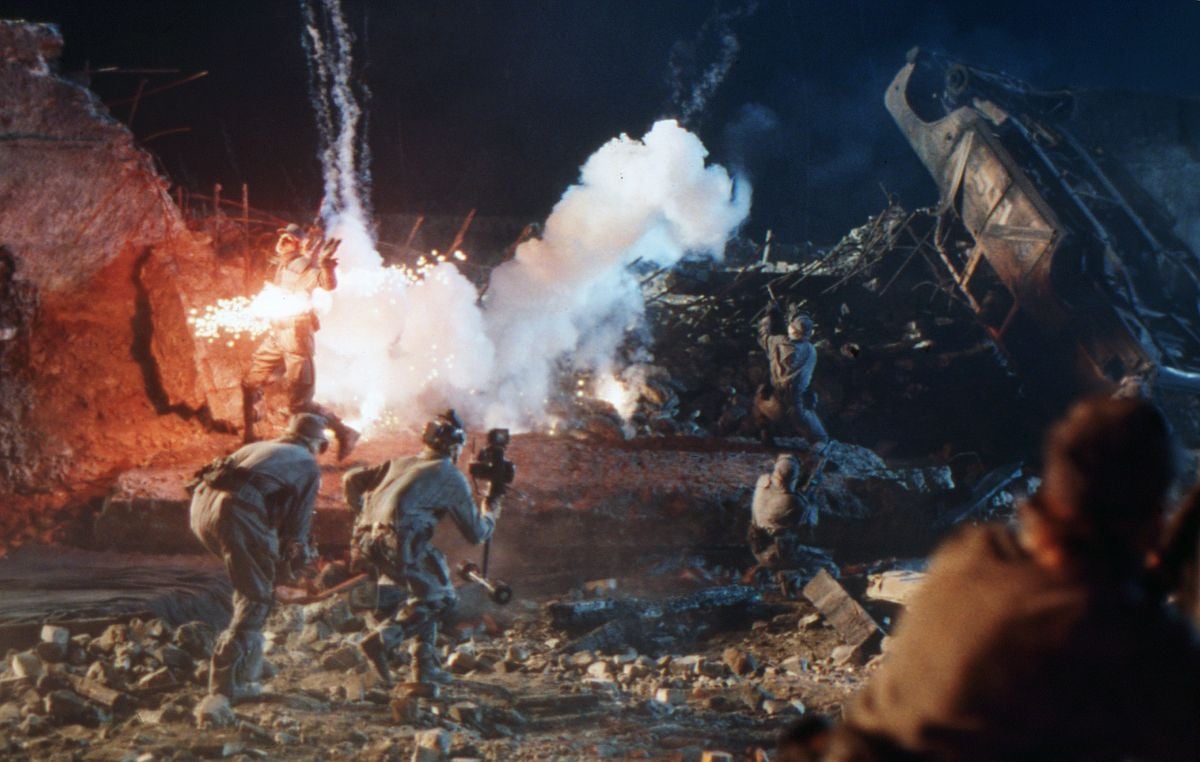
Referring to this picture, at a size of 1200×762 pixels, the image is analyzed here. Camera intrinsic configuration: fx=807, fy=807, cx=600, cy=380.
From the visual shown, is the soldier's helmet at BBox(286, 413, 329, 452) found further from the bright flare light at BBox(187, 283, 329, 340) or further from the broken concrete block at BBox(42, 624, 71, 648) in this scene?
the bright flare light at BBox(187, 283, 329, 340)

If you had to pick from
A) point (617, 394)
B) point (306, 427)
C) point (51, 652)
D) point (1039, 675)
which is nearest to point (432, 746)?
point (306, 427)

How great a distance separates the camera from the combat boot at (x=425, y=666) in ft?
16.8

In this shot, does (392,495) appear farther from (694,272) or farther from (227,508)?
(694,272)

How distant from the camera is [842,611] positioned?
643cm

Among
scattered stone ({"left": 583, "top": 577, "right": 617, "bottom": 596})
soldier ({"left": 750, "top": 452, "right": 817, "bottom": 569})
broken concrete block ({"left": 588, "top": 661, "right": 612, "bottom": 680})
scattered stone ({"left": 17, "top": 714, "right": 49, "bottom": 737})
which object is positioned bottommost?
scattered stone ({"left": 17, "top": 714, "right": 49, "bottom": 737})

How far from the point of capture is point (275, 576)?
501cm

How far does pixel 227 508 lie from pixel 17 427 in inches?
191

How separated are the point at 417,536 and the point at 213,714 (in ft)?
4.77

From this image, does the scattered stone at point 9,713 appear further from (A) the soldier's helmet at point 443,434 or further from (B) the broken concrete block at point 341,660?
(A) the soldier's helmet at point 443,434

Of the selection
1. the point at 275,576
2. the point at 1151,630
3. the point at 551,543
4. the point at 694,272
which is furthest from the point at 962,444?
the point at 1151,630

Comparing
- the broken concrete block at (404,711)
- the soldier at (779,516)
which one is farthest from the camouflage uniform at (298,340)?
the soldier at (779,516)

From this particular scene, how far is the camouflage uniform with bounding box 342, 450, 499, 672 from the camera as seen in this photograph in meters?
5.05

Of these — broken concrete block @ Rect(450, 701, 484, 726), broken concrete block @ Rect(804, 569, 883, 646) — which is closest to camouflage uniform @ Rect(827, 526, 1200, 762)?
broken concrete block @ Rect(450, 701, 484, 726)

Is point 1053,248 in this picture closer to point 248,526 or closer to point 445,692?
point 445,692
